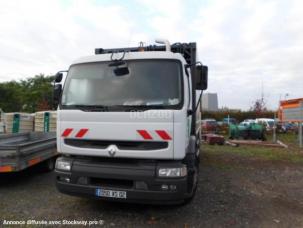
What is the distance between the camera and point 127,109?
417cm

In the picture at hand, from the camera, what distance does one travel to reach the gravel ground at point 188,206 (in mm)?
4531

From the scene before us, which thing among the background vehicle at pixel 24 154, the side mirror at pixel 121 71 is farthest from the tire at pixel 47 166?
the side mirror at pixel 121 71

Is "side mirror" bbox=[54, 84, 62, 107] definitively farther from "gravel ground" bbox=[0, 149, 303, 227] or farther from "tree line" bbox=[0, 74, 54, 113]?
"tree line" bbox=[0, 74, 54, 113]

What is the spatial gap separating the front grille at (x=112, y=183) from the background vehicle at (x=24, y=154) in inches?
85.5

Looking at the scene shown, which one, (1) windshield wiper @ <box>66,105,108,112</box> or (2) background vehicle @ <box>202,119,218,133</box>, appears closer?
(1) windshield wiper @ <box>66,105,108,112</box>

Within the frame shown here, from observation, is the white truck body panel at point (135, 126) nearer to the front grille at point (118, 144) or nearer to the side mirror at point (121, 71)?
the front grille at point (118, 144)

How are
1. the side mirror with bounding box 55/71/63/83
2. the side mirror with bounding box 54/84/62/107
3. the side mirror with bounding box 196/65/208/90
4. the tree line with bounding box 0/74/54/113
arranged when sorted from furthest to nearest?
the tree line with bounding box 0/74/54/113, the side mirror with bounding box 55/71/63/83, the side mirror with bounding box 54/84/62/107, the side mirror with bounding box 196/65/208/90

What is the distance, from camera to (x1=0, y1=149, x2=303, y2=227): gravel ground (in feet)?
14.9

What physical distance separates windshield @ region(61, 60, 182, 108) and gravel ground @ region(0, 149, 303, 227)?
1793 mm

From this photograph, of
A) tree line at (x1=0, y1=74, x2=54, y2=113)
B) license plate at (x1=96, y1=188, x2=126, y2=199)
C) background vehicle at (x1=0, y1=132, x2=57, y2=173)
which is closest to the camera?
license plate at (x1=96, y1=188, x2=126, y2=199)

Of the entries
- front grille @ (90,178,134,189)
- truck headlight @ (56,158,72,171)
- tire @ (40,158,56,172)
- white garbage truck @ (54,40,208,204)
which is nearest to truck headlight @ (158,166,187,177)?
white garbage truck @ (54,40,208,204)

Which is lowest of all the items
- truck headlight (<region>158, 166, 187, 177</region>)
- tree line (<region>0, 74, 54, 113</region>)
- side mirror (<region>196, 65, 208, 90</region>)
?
truck headlight (<region>158, 166, 187, 177</region>)

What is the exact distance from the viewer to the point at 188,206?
5.11 m

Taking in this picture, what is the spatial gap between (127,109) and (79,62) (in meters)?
1.27
